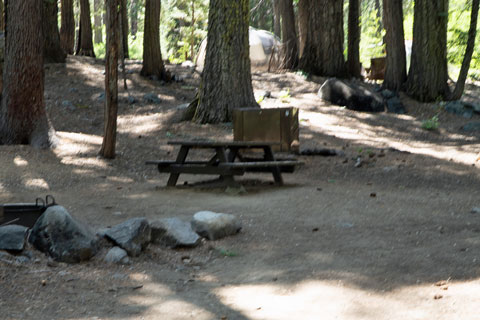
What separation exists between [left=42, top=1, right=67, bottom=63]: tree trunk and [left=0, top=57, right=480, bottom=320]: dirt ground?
4526 millimetres

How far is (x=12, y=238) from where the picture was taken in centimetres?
558

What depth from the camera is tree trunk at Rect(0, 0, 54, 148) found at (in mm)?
11547

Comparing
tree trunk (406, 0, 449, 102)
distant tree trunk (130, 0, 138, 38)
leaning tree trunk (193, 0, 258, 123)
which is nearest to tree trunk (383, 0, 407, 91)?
tree trunk (406, 0, 449, 102)

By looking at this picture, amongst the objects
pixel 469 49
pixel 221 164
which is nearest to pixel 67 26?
pixel 469 49

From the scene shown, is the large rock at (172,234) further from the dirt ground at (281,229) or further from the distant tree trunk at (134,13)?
the distant tree trunk at (134,13)

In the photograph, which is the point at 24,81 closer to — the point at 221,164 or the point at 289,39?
the point at 221,164

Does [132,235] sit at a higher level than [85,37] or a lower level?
lower

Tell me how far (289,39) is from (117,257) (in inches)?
730

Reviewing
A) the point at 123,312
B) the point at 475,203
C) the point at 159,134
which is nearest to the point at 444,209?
the point at 475,203

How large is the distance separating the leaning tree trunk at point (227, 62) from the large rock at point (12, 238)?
8464 mm

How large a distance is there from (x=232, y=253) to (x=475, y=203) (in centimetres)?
380

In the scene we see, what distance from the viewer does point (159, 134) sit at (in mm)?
13766

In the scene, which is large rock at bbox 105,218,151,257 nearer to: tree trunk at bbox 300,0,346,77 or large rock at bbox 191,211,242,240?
large rock at bbox 191,211,242,240

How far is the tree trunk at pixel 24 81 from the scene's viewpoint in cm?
1155
